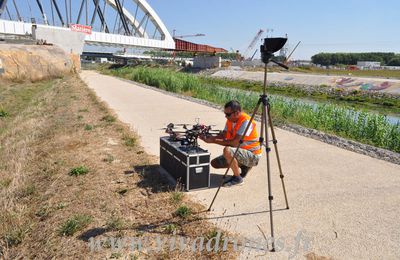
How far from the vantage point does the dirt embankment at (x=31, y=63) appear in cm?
2091

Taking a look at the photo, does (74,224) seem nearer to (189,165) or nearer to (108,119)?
(189,165)

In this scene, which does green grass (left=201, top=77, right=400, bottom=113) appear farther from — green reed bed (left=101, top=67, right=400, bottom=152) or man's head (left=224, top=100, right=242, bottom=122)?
man's head (left=224, top=100, right=242, bottom=122)

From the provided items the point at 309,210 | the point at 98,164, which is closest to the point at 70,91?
the point at 98,164

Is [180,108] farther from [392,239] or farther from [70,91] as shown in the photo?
[392,239]

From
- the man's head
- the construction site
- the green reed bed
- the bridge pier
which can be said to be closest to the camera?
the construction site

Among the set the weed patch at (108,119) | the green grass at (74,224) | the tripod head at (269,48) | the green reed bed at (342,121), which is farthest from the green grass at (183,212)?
the green reed bed at (342,121)

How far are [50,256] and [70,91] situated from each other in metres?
15.0

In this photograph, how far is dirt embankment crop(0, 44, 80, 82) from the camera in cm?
2091

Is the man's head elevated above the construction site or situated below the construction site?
above

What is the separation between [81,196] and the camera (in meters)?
A: 4.79

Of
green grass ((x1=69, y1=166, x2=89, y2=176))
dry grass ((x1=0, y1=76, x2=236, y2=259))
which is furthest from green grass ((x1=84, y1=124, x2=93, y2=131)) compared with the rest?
green grass ((x1=69, y1=166, x2=89, y2=176))

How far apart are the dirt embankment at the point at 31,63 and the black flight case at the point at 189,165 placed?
63.2 ft

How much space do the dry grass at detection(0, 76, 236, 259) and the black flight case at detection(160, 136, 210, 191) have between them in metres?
0.29

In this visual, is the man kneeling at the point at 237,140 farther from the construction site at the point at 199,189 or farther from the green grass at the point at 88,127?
the green grass at the point at 88,127
